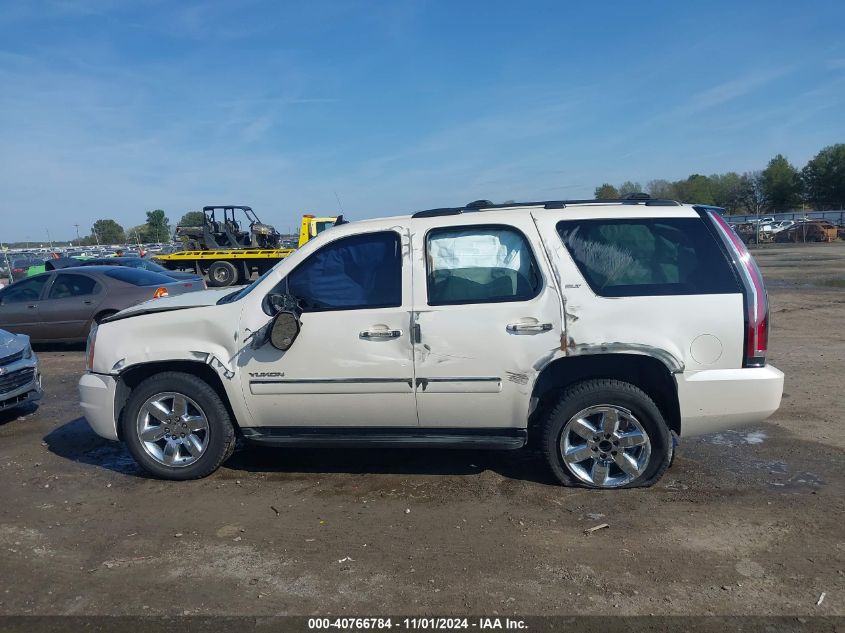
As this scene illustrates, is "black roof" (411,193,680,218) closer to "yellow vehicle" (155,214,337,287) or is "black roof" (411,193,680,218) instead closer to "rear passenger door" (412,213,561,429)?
"rear passenger door" (412,213,561,429)

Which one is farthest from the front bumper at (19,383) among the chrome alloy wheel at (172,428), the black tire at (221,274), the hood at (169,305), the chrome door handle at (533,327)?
the black tire at (221,274)

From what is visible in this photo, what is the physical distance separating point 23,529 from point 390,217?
10.6 feet

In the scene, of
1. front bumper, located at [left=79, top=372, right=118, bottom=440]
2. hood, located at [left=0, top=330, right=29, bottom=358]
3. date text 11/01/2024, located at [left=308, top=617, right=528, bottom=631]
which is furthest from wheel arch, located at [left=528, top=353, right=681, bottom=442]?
hood, located at [left=0, top=330, right=29, bottom=358]

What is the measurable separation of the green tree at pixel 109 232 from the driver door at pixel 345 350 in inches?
3299

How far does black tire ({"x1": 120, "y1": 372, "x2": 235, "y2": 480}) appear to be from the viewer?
4.84m

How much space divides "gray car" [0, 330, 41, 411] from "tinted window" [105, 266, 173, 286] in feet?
13.3

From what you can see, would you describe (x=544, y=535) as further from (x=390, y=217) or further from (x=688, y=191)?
(x=688, y=191)

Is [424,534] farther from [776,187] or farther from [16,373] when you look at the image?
[776,187]

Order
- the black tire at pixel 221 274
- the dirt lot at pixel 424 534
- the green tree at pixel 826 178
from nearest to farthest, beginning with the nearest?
the dirt lot at pixel 424 534 < the black tire at pixel 221 274 < the green tree at pixel 826 178

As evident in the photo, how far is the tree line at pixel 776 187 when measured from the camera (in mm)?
70750

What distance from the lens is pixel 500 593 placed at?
3.36 metres

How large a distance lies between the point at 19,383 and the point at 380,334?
15.0 feet

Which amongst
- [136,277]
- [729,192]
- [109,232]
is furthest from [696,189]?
[136,277]

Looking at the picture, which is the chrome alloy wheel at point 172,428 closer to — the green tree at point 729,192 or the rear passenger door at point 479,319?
the rear passenger door at point 479,319
